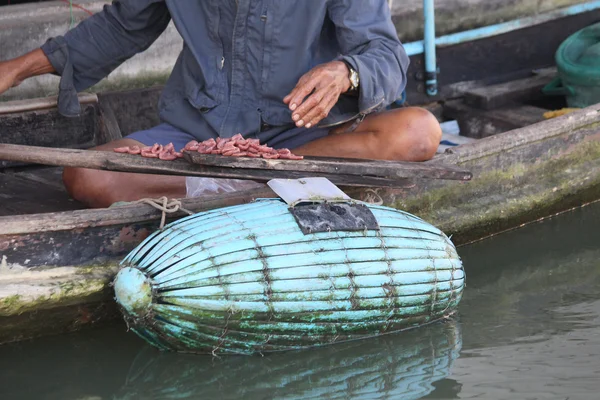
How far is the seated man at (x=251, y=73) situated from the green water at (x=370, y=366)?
0.70 m

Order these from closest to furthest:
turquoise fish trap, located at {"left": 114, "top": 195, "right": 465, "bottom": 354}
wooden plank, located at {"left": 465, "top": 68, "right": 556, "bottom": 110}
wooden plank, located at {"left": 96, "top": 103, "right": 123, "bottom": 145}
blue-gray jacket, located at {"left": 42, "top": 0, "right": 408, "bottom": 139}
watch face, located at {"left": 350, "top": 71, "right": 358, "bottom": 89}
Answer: turquoise fish trap, located at {"left": 114, "top": 195, "right": 465, "bottom": 354}, watch face, located at {"left": 350, "top": 71, "right": 358, "bottom": 89}, blue-gray jacket, located at {"left": 42, "top": 0, "right": 408, "bottom": 139}, wooden plank, located at {"left": 96, "top": 103, "right": 123, "bottom": 145}, wooden plank, located at {"left": 465, "top": 68, "right": 556, "bottom": 110}

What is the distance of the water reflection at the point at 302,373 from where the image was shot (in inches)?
121

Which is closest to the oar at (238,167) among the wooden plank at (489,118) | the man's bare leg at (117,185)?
the man's bare leg at (117,185)

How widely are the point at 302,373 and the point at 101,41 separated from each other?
5.50 feet

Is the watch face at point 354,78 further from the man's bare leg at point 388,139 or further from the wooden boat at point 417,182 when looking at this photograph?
the wooden boat at point 417,182

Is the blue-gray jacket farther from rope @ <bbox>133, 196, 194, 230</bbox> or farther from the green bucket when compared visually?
the green bucket

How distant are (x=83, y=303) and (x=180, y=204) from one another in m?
0.49

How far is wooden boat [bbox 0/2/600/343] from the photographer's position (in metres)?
3.15

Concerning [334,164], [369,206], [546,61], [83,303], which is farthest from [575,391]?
[546,61]

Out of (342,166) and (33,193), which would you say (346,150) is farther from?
(33,193)

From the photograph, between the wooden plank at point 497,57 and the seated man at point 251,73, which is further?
the wooden plank at point 497,57

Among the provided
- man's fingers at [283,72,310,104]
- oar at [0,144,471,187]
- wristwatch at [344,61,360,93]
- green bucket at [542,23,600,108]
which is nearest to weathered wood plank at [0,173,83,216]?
oar at [0,144,471,187]

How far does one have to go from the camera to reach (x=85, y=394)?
10.1ft

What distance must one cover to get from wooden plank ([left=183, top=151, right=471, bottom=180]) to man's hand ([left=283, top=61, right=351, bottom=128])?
0.19m
